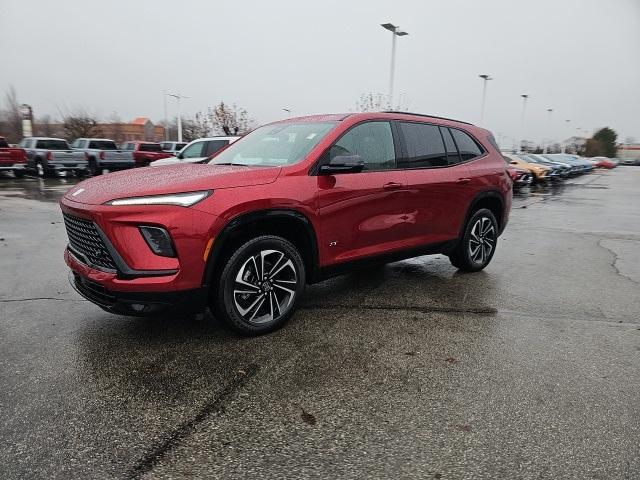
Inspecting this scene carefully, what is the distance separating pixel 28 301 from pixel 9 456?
2.58 metres

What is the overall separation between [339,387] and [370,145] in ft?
7.63

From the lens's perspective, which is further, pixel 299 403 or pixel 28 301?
pixel 28 301

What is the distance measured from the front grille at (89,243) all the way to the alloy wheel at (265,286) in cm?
91

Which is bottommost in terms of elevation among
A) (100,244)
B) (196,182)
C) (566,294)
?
(566,294)

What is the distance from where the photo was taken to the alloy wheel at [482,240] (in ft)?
18.4

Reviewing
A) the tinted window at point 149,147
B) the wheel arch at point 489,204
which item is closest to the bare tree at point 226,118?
the tinted window at point 149,147

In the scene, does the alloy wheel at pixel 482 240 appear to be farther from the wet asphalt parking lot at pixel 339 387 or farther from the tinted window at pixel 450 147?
the tinted window at pixel 450 147

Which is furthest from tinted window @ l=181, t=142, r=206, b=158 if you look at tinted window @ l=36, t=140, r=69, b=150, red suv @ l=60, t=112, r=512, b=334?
tinted window @ l=36, t=140, r=69, b=150

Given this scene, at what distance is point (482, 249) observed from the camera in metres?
5.77

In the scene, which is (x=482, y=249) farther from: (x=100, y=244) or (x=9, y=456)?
(x=9, y=456)

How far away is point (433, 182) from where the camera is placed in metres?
4.77

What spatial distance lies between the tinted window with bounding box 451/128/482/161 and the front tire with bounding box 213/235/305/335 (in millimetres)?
2649

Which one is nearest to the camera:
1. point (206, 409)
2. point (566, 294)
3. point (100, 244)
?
point (206, 409)

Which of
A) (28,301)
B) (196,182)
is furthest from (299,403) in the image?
(28,301)
